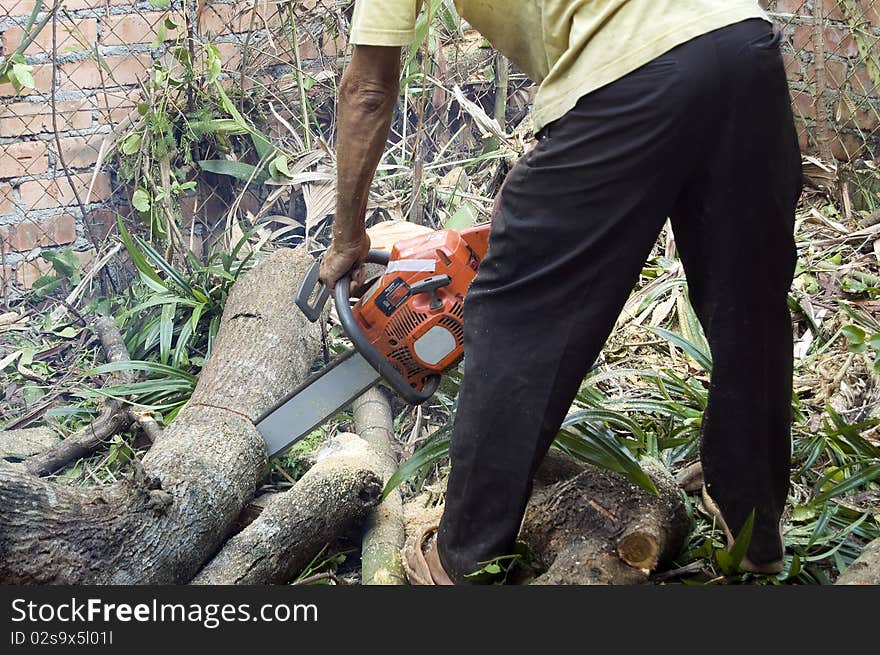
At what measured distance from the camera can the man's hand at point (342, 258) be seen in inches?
89.3

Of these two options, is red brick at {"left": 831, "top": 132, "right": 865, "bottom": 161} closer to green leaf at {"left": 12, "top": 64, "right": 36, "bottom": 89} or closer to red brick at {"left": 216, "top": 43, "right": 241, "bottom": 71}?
red brick at {"left": 216, "top": 43, "right": 241, "bottom": 71}

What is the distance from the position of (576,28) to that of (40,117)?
3.57m

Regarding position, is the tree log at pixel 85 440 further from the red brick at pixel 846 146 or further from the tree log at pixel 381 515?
the red brick at pixel 846 146

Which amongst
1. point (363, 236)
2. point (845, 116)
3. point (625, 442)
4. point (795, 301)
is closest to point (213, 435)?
point (363, 236)

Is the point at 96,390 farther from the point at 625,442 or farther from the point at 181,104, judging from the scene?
the point at 625,442

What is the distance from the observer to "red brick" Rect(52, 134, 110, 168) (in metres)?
4.54

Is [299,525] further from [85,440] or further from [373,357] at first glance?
[85,440]

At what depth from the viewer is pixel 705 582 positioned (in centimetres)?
222

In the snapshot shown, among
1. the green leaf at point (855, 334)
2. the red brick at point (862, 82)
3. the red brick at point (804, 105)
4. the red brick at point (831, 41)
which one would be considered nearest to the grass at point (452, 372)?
the green leaf at point (855, 334)

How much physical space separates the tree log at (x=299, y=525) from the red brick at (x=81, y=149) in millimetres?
2604

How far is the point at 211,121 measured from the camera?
457 centimetres

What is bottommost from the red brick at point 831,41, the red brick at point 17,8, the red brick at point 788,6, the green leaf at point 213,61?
the red brick at point 831,41

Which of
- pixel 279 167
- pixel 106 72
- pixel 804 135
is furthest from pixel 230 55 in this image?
pixel 804 135

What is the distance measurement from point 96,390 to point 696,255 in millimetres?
2460
